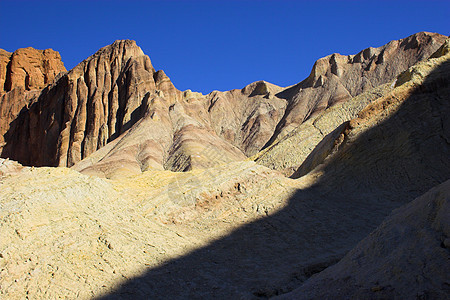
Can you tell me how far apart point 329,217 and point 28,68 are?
84.7 meters

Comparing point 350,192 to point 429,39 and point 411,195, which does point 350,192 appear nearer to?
point 411,195

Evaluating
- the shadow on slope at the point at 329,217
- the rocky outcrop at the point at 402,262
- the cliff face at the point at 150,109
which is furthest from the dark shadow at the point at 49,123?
the rocky outcrop at the point at 402,262

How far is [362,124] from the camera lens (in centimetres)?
1698

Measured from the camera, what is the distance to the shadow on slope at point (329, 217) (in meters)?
8.21

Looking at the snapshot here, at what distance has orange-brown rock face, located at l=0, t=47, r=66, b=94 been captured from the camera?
80.9 meters

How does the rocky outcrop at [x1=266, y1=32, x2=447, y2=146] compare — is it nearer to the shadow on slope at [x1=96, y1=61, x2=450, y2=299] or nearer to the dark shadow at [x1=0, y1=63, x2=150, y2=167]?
the dark shadow at [x1=0, y1=63, x2=150, y2=167]

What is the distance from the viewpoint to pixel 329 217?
1177 cm

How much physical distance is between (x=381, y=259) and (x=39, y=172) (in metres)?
8.97

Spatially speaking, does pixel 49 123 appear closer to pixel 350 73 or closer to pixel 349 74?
pixel 349 74

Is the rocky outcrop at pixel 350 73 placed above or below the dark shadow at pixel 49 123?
below

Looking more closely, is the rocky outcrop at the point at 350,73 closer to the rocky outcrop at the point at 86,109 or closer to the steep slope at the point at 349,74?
the steep slope at the point at 349,74

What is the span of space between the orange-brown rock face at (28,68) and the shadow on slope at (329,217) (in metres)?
80.4

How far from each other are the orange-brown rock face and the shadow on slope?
80.4 meters

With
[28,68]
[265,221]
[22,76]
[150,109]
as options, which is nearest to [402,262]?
[265,221]
